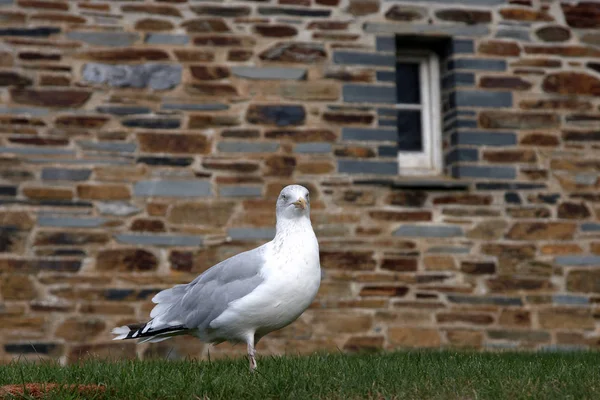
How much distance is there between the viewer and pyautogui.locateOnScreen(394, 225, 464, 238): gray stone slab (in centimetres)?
747

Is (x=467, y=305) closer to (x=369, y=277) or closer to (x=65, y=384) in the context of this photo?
(x=369, y=277)

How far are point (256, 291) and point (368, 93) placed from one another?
3620 mm

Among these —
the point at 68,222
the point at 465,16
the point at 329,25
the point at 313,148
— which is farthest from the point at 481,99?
the point at 68,222

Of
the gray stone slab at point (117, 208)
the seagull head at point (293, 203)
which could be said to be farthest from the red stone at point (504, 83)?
the seagull head at point (293, 203)

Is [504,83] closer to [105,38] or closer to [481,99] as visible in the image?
[481,99]

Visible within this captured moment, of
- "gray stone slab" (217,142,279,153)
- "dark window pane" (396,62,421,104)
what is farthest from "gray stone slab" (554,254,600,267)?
"gray stone slab" (217,142,279,153)

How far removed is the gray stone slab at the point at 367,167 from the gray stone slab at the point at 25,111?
2590mm

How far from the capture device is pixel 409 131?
802cm

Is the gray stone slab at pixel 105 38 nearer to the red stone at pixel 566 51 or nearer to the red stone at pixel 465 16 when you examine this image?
the red stone at pixel 465 16

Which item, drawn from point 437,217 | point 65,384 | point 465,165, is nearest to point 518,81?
point 465,165

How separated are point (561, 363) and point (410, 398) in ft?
5.01

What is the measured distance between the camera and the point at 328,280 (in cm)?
725

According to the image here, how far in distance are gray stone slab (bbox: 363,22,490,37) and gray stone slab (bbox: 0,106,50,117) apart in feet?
9.68

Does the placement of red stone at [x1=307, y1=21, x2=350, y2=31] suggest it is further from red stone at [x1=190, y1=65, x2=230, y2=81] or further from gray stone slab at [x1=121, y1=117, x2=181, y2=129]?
gray stone slab at [x1=121, y1=117, x2=181, y2=129]
